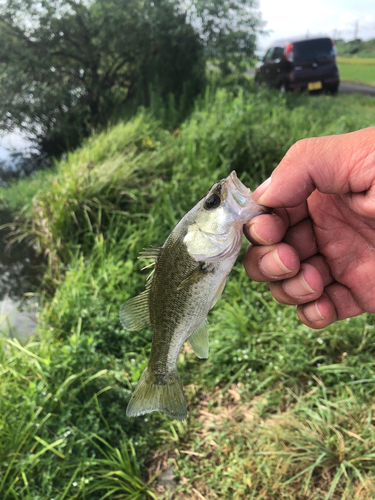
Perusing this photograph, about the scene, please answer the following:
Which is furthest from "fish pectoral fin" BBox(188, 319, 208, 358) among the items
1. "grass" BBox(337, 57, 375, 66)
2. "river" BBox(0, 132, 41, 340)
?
"grass" BBox(337, 57, 375, 66)

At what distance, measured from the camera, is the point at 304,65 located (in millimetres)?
6359

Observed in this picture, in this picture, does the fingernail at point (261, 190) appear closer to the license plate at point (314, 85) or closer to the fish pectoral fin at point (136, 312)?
the fish pectoral fin at point (136, 312)

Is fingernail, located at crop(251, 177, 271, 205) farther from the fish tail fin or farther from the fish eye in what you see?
the fish tail fin

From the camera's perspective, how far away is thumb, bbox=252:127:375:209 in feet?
5.00

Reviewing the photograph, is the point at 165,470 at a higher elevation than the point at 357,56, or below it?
below

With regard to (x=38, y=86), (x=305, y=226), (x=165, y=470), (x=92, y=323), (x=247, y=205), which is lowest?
(x=165, y=470)

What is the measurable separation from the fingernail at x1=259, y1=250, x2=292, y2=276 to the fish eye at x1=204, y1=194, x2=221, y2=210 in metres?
0.43

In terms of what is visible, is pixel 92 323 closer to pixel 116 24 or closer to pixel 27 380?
pixel 27 380

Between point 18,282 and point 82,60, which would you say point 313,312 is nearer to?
point 18,282

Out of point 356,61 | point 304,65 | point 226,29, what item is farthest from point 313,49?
point 226,29

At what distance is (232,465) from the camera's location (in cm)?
242

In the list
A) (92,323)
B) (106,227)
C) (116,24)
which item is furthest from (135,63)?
(92,323)

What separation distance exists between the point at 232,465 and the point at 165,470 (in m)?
0.51

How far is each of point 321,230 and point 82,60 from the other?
10071mm
